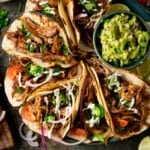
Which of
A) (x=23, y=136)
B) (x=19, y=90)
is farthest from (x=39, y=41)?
(x=23, y=136)

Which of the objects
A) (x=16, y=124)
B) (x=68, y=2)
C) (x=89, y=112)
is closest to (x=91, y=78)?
(x=89, y=112)

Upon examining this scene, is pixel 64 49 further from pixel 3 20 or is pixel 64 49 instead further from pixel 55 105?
pixel 3 20

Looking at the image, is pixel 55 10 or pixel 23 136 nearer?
pixel 55 10

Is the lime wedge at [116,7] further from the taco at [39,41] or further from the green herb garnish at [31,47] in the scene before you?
the green herb garnish at [31,47]

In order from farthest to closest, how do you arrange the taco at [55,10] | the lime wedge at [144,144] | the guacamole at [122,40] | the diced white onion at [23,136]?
the diced white onion at [23,136] < the lime wedge at [144,144] < the taco at [55,10] < the guacamole at [122,40]

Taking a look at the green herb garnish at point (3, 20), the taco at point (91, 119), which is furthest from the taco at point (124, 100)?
the green herb garnish at point (3, 20)

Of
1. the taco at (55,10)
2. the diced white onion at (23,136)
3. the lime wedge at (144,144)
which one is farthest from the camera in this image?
the diced white onion at (23,136)
